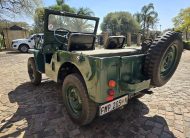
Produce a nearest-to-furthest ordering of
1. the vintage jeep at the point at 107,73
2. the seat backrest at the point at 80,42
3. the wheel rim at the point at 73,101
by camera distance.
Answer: the vintage jeep at the point at 107,73 → the wheel rim at the point at 73,101 → the seat backrest at the point at 80,42

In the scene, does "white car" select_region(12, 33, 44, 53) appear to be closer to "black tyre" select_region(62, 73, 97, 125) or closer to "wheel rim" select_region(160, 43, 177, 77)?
"black tyre" select_region(62, 73, 97, 125)

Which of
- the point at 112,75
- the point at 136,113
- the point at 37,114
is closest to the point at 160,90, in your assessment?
the point at 136,113

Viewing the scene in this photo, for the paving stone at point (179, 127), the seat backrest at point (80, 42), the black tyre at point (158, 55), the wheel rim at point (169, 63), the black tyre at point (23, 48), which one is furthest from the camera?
the black tyre at point (23, 48)

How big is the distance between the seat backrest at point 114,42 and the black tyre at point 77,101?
6.11 feet

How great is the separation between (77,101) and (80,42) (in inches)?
56.0

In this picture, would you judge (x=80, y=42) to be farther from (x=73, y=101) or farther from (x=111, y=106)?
(x=111, y=106)

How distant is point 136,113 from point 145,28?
5316 centimetres

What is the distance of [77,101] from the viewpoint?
3.28m

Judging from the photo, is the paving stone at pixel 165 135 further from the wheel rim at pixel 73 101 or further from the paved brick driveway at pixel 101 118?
the wheel rim at pixel 73 101

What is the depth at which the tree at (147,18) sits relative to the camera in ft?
160

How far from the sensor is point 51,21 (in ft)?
15.0

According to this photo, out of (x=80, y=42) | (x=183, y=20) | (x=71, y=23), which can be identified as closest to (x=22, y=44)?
(x=71, y=23)

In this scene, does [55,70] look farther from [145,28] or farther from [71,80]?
[145,28]

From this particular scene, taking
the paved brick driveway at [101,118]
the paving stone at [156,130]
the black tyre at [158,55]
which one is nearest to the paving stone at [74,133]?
the paved brick driveway at [101,118]
